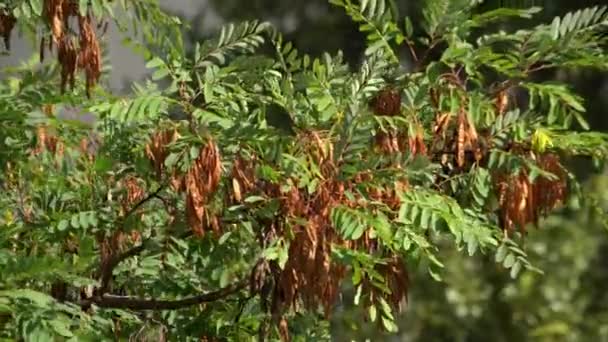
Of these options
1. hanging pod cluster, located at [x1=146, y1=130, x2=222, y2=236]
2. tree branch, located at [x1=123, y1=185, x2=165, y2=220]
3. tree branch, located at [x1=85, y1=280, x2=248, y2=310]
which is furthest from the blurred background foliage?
hanging pod cluster, located at [x1=146, y1=130, x2=222, y2=236]

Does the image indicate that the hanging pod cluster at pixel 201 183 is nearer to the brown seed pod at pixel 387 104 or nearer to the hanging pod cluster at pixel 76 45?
the hanging pod cluster at pixel 76 45

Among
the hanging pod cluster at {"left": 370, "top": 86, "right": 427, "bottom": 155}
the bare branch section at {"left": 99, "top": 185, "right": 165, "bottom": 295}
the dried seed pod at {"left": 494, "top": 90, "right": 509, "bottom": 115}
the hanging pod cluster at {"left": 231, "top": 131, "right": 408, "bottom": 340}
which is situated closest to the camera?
the hanging pod cluster at {"left": 231, "top": 131, "right": 408, "bottom": 340}

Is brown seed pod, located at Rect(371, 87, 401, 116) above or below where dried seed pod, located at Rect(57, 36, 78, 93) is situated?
below

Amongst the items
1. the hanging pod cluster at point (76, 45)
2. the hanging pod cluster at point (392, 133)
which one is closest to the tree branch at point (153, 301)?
the hanging pod cluster at point (392, 133)

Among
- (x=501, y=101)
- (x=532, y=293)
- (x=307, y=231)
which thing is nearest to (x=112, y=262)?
(x=307, y=231)

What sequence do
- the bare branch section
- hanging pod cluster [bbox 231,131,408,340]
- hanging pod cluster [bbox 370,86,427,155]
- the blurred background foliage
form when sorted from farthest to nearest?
the blurred background foliage → the bare branch section → hanging pod cluster [bbox 370,86,427,155] → hanging pod cluster [bbox 231,131,408,340]

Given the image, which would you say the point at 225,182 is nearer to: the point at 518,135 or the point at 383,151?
the point at 383,151

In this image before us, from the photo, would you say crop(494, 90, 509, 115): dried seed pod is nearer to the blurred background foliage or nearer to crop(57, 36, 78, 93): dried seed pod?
crop(57, 36, 78, 93): dried seed pod

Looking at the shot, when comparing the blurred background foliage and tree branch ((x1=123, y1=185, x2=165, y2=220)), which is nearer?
tree branch ((x1=123, y1=185, x2=165, y2=220))

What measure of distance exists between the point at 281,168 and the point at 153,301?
652 millimetres

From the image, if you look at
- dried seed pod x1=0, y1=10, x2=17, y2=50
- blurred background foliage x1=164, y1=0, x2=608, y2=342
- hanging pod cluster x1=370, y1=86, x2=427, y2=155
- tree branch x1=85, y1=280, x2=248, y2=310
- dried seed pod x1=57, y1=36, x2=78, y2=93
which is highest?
dried seed pod x1=0, y1=10, x2=17, y2=50

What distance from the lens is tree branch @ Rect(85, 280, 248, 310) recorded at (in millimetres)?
3098

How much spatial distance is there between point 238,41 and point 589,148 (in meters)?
0.86

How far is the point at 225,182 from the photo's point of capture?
2.76 meters
